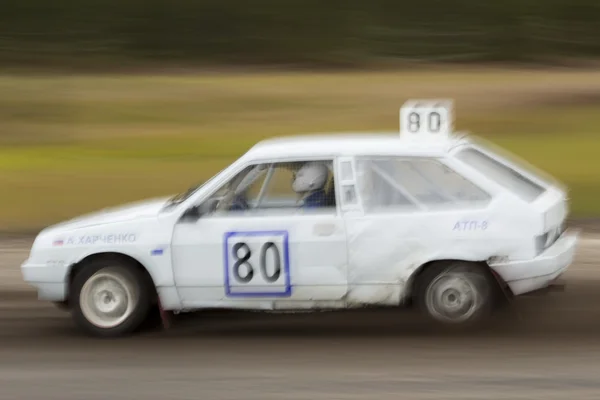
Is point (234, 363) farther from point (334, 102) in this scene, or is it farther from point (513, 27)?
point (513, 27)

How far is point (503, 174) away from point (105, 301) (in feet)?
10.1

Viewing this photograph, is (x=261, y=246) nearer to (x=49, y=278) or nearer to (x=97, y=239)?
(x=97, y=239)

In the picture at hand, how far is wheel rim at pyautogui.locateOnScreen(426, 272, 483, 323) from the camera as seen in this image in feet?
27.0

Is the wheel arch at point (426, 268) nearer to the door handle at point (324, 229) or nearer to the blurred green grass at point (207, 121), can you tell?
the door handle at point (324, 229)

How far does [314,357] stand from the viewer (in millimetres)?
7906

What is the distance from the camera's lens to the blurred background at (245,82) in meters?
19.6

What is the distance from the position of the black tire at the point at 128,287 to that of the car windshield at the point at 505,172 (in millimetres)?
2484

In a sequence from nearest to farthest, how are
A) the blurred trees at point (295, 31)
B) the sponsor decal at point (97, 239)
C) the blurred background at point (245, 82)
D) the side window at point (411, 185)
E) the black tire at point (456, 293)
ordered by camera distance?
the black tire at point (456, 293) → the side window at point (411, 185) → the sponsor decal at point (97, 239) → the blurred background at point (245, 82) → the blurred trees at point (295, 31)

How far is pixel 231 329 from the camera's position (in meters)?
8.85

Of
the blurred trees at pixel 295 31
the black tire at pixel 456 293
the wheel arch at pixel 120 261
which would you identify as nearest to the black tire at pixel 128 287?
the wheel arch at pixel 120 261

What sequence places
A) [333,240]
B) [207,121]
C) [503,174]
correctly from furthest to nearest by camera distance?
1. [207,121]
2. [503,174]
3. [333,240]

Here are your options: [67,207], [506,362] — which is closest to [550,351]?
[506,362]

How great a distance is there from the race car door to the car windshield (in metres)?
1.05

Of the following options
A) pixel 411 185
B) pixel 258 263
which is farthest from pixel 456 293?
pixel 258 263
